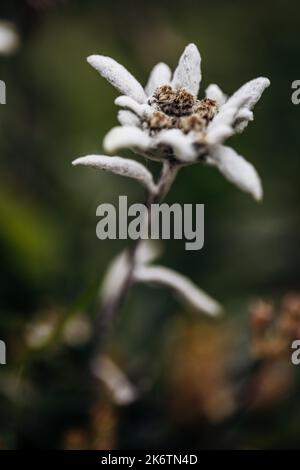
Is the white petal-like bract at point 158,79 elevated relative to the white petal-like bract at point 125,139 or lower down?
elevated

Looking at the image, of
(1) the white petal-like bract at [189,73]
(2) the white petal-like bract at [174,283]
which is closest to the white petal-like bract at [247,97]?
(1) the white petal-like bract at [189,73]

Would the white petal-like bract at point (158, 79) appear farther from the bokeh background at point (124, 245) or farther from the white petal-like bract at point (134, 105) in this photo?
the bokeh background at point (124, 245)

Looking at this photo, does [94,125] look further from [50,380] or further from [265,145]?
[50,380]

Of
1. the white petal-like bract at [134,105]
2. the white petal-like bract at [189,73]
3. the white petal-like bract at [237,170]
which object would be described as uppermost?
the white petal-like bract at [189,73]

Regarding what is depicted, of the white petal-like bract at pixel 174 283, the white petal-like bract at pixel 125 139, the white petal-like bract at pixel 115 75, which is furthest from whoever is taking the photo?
the white petal-like bract at pixel 174 283

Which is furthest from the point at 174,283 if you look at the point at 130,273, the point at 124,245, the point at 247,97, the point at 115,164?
the point at 124,245

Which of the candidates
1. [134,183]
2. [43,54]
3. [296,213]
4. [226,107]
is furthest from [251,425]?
[43,54]

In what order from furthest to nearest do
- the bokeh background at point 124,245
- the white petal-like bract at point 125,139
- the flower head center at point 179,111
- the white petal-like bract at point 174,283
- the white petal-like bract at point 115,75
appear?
the bokeh background at point 124,245 → the white petal-like bract at point 174,283 → the white petal-like bract at point 115,75 → the flower head center at point 179,111 → the white petal-like bract at point 125,139

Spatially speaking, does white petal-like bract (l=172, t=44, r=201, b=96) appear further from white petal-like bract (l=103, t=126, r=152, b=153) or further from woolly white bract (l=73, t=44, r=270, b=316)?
white petal-like bract (l=103, t=126, r=152, b=153)
